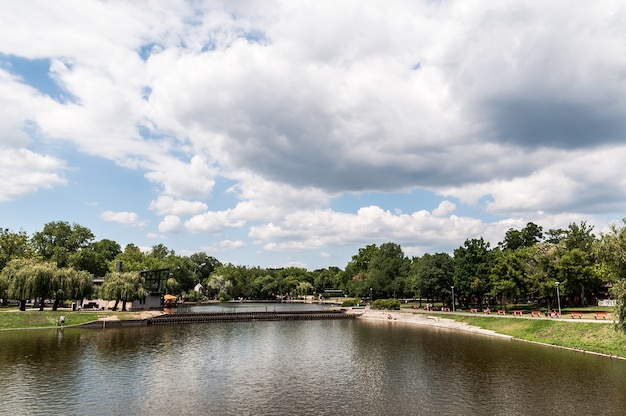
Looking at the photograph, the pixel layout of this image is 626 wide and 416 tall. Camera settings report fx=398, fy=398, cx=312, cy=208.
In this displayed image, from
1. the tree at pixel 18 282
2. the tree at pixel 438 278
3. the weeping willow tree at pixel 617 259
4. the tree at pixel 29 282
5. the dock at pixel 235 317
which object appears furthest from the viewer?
the tree at pixel 438 278

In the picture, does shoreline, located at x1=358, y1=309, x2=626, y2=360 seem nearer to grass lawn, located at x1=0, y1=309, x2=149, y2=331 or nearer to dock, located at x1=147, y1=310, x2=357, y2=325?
dock, located at x1=147, y1=310, x2=357, y2=325

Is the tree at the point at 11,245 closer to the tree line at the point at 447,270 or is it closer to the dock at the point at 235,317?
the tree line at the point at 447,270

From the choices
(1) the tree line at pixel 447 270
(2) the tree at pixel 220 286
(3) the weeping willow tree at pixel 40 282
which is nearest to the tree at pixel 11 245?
(1) the tree line at pixel 447 270

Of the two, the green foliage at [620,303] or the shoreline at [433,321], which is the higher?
the green foliage at [620,303]

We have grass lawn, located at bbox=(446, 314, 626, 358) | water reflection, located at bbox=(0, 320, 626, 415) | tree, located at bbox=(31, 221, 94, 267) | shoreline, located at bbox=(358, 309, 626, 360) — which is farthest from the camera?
tree, located at bbox=(31, 221, 94, 267)

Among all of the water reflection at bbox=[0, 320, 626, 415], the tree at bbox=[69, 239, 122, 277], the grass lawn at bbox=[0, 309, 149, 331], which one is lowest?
the water reflection at bbox=[0, 320, 626, 415]

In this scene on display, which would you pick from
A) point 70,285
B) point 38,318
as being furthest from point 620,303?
point 70,285

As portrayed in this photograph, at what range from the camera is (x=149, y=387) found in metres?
32.7

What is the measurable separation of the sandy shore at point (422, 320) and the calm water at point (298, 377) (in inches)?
365

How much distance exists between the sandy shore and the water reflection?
34.6 ft

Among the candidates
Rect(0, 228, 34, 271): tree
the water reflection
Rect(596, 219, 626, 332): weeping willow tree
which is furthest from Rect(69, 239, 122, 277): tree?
Rect(596, 219, 626, 332): weeping willow tree

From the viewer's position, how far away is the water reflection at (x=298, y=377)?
2797 cm

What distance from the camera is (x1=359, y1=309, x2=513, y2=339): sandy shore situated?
69150 millimetres

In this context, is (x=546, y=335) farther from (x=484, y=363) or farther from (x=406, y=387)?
(x=406, y=387)
